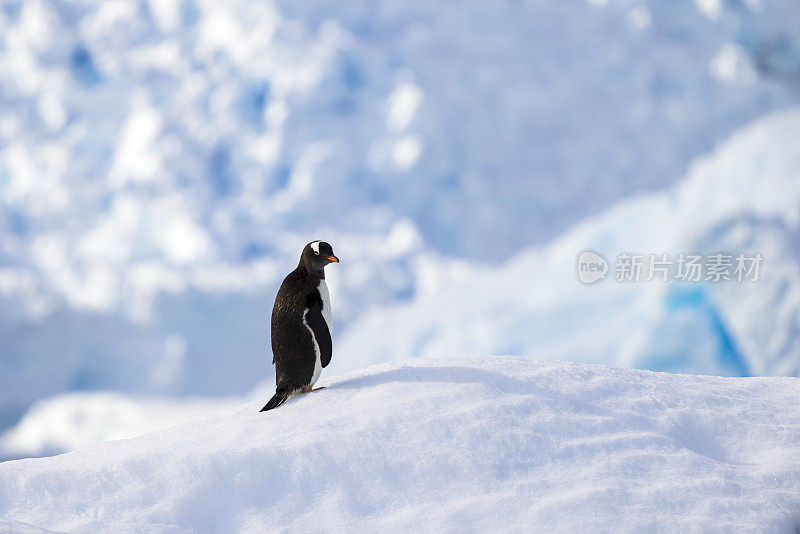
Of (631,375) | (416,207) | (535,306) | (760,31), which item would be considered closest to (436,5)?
(416,207)

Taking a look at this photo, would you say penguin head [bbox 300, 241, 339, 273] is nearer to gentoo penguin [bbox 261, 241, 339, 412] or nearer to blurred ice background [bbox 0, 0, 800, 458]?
gentoo penguin [bbox 261, 241, 339, 412]

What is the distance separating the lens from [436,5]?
14633 millimetres

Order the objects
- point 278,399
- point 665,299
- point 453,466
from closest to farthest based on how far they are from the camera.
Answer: point 453,466
point 278,399
point 665,299

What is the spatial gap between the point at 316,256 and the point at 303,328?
0.28m

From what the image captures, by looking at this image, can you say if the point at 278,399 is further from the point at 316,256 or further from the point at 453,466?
the point at 453,466

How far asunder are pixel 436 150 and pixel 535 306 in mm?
5209

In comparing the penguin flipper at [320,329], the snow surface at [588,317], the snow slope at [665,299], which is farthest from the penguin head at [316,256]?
the snow surface at [588,317]

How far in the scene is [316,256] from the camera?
8.79ft

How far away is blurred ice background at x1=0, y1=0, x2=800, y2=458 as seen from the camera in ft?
42.2

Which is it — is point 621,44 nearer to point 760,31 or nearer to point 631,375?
point 760,31

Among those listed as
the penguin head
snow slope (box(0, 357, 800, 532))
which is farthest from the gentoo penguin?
snow slope (box(0, 357, 800, 532))

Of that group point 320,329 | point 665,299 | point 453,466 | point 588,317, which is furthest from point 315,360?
point 588,317

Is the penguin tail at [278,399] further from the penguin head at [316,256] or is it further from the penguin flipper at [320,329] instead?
the penguin head at [316,256]

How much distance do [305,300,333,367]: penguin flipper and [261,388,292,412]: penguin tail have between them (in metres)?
0.17
